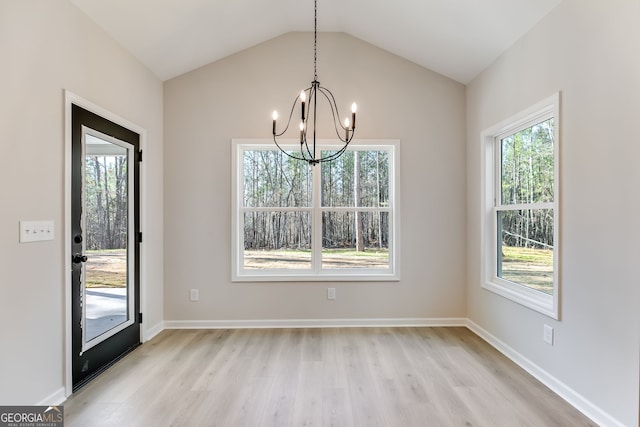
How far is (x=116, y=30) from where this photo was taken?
105 inches

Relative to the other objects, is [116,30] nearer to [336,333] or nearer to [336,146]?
[336,146]

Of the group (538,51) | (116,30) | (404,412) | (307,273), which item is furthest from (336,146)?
(404,412)

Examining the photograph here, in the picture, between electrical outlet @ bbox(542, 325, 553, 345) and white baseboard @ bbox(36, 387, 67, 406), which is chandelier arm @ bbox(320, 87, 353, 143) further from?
white baseboard @ bbox(36, 387, 67, 406)

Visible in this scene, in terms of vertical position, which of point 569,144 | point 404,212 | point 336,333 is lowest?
point 336,333

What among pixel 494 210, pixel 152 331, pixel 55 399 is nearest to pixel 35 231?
pixel 55 399

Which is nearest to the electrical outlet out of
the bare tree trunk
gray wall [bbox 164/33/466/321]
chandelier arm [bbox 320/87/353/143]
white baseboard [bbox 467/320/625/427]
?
white baseboard [bbox 467/320/625/427]

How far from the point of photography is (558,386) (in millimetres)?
2273

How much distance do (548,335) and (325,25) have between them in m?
3.53

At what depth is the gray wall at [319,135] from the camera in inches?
142

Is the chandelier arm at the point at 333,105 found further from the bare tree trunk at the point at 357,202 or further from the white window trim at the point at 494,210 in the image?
the white window trim at the point at 494,210

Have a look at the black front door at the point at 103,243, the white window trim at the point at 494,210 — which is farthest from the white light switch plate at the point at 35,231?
the white window trim at the point at 494,210

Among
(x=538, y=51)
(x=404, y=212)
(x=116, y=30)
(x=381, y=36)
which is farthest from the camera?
(x=404, y=212)

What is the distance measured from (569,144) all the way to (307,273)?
2638 mm

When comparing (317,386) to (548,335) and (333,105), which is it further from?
(333,105)
